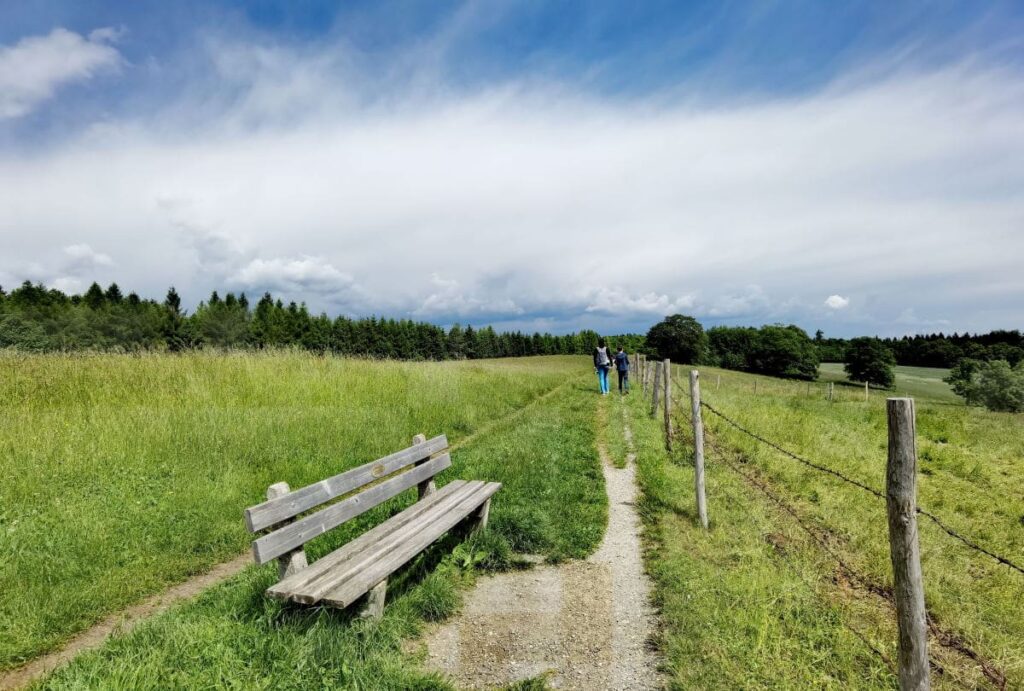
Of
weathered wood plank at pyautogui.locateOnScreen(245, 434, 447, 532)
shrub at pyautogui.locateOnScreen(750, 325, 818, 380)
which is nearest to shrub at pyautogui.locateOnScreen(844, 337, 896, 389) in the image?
shrub at pyautogui.locateOnScreen(750, 325, 818, 380)

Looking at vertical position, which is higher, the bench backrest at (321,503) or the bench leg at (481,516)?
the bench backrest at (321,503)

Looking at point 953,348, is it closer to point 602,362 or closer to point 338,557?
point 602,362

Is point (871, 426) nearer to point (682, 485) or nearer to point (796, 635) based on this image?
point (682, 485)

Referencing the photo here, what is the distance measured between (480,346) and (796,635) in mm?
106371

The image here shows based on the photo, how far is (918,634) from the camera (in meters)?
3.06

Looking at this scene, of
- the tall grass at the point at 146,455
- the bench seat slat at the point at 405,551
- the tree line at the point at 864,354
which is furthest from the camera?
the tree line at the point at 864,354

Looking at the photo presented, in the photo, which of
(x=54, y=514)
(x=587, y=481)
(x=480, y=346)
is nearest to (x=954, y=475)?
(x=587, y=481)

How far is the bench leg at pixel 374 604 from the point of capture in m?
3.75

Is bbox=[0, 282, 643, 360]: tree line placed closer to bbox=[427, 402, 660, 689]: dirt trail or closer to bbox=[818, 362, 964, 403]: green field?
bbox=[427, 402, 660, 689]: dirt trail

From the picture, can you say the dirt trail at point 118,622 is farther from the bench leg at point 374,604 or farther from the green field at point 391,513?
the bench leg at point 374,604

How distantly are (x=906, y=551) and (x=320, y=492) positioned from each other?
13.1 ft

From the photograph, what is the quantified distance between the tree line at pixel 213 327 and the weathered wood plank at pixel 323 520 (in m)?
12.9

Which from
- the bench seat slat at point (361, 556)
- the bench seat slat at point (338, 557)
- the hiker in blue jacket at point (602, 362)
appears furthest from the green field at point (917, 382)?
the bench seat slat at point (338, 557)

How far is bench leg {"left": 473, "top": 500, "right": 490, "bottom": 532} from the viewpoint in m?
5.71
